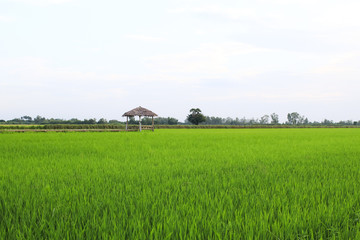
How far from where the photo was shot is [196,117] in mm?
78750

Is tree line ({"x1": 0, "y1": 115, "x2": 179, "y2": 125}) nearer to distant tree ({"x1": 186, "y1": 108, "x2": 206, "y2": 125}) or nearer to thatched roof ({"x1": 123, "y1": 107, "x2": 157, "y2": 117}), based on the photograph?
distant tree ({"x1": 186, "y1": 108, "x2": 206, "y2": 125})

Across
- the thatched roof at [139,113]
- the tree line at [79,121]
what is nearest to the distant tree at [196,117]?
the tree line at [79,121]

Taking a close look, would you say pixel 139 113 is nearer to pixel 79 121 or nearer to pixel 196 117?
pixel 79 121

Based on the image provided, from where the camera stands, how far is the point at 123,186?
12.0ft

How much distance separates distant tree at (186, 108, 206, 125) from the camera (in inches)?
3088

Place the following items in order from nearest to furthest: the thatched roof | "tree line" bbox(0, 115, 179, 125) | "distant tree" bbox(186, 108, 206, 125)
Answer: the thatched roof < "tree line" bbox(0, 115, 179, 125) < "distant tree" bbox(186, 108, 206, 125)

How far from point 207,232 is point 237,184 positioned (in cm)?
191

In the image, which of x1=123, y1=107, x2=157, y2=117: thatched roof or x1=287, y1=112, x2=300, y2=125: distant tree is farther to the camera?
x1=287, y1=112, x2=300, y2=125: distant tree

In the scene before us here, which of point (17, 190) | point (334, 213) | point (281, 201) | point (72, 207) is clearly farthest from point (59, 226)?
point (334, 213)

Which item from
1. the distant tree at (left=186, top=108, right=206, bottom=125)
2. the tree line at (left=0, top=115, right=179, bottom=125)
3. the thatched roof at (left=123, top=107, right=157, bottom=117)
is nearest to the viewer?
the thatched roof at (left=123, top=107, right=157, bottom=117)

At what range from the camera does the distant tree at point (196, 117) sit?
78.4 metres

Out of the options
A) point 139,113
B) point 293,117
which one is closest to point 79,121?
point 139,113

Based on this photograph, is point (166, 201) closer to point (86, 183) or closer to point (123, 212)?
point (123, 212)

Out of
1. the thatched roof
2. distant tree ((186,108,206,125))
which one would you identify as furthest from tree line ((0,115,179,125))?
the thatched roof
